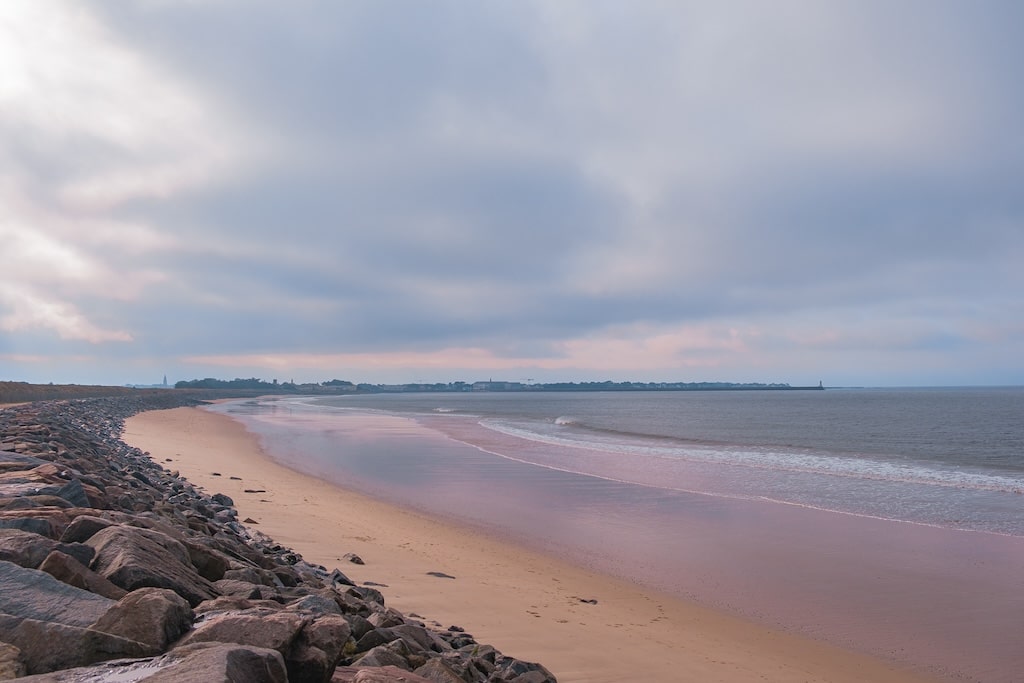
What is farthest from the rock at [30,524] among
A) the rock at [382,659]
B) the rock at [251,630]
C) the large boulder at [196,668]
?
the rock at [382,659]

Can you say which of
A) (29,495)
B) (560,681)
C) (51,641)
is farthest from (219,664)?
(29,495)

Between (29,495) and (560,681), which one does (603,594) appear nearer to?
(560,681)

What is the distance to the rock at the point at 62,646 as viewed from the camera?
3756 mm

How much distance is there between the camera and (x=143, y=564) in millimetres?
5164

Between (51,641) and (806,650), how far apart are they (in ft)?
25.8

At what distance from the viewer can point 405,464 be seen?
25.4m

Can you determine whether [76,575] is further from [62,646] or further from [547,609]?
[547,609]

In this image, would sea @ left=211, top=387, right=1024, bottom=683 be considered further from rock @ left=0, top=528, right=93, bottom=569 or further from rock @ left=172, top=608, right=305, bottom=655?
rock @ left=0, top=528, right=93, bottom=569

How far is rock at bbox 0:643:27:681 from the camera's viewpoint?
3.59m

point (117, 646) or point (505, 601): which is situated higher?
point (117, 646)

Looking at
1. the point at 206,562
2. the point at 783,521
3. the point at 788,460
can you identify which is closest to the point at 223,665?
the point at 206,562

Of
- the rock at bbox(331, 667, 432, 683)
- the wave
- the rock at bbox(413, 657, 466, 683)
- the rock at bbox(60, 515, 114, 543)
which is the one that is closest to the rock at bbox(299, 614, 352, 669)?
the rock at bbox(331, 667, 432, 683)

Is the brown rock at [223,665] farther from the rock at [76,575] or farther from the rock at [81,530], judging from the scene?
the rock at [81,530]

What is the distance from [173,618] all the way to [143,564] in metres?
1.19
